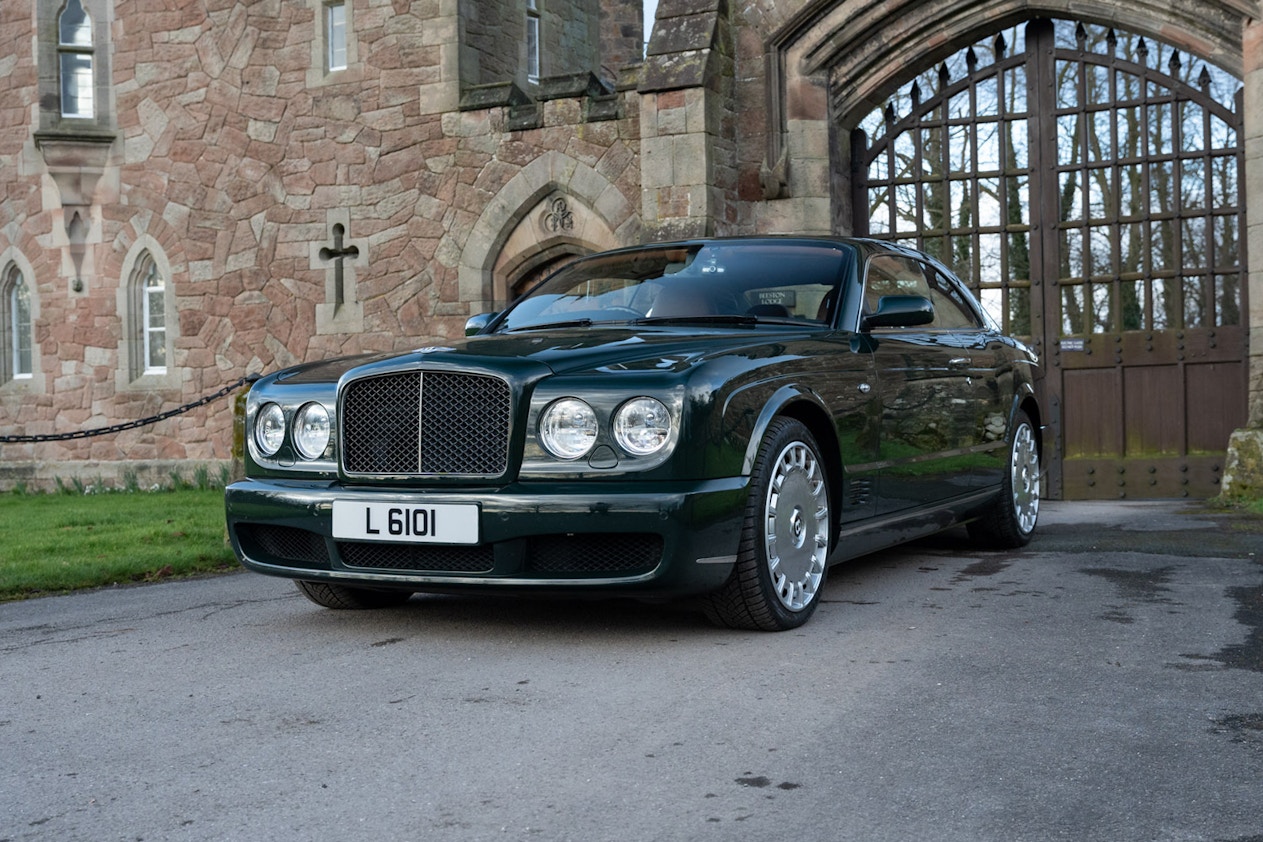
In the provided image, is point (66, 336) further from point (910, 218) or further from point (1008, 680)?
point (1008, 680)

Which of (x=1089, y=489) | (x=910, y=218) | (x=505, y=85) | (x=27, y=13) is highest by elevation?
(x=27, y=13)

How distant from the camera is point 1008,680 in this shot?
4.00 metres

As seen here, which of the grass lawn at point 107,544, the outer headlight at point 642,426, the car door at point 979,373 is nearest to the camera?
the outer headlight at point 642,426

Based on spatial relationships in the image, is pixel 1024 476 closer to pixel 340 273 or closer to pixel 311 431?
pixel 311 431

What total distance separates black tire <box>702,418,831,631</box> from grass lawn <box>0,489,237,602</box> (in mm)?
3834

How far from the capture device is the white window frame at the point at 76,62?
1697 cm

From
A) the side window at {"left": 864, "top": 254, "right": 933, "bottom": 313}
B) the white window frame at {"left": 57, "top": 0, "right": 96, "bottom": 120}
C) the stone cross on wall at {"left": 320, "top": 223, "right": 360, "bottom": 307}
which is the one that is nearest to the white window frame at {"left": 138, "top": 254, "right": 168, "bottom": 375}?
the white window frame at {"left": 57, "top": 0, "right": 96, "bottom": 120}

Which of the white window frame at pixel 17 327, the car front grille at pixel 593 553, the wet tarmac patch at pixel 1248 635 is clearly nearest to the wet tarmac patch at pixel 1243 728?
the wet tarmac patch at pixel 1248 635

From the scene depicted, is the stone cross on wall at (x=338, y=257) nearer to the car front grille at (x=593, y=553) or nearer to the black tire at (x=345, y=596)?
the black tire at (x=345, y=596)

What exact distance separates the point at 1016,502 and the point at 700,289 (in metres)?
2.60

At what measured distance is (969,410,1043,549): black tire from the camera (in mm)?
7262

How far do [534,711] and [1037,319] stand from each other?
948cm

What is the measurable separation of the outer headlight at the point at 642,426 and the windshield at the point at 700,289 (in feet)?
3.98

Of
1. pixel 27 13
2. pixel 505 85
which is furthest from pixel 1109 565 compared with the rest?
pixel 27 13
